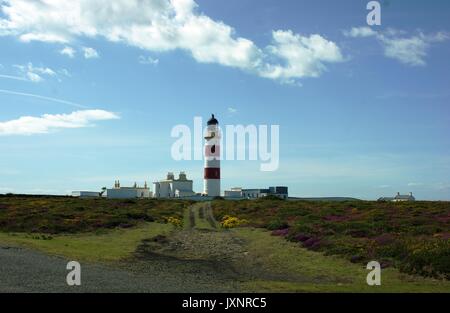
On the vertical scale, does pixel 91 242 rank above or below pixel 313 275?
above

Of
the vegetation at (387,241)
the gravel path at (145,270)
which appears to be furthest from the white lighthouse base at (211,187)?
the gravel path at (145,270)

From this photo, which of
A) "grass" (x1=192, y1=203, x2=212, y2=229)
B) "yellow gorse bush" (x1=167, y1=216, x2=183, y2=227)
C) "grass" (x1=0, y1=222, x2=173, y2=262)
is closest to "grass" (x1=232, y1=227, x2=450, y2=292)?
"grass" (x1=0, y1=222, x2=173, y2=262)

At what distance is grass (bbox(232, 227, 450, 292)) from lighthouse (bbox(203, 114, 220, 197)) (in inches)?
2453

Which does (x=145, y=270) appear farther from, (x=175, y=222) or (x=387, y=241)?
(x=175, y=222)

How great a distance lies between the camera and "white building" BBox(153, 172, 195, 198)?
114581 mm

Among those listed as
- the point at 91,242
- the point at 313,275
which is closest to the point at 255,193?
the point at 91,242

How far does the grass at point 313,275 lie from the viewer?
733 inches

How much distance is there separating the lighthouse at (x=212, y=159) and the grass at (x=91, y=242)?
5025 centimetres

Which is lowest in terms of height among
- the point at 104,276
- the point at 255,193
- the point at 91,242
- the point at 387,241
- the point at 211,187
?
the point at 91,242

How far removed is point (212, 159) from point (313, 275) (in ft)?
242

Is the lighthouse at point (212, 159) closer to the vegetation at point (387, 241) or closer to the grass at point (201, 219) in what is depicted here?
the grass at point (201, 219)

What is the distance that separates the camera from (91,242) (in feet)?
117

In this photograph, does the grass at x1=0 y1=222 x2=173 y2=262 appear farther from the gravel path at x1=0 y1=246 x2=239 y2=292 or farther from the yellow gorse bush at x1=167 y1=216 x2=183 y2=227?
the yellow gorse bush at x1=167 y1=216 x2=183 y2=227
